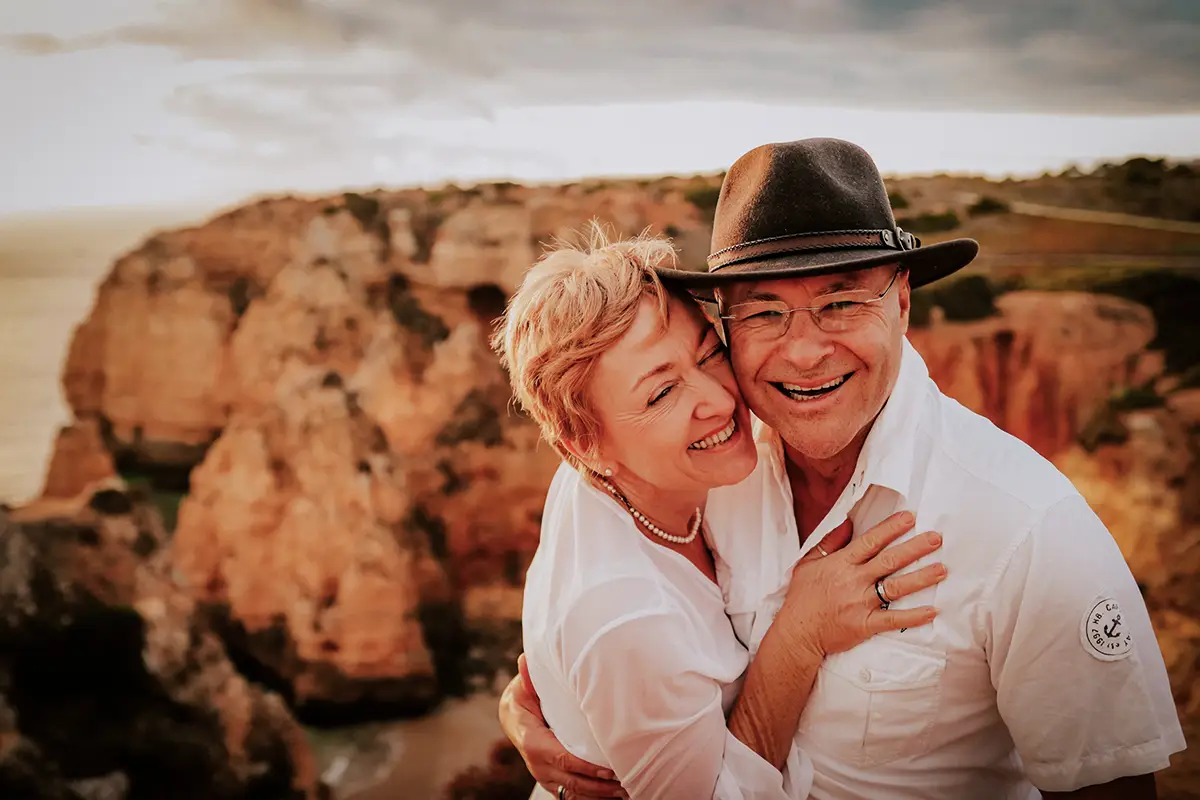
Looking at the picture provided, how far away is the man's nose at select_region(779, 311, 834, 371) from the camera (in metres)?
2.15

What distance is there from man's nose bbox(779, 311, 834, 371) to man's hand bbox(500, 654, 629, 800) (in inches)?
47.1

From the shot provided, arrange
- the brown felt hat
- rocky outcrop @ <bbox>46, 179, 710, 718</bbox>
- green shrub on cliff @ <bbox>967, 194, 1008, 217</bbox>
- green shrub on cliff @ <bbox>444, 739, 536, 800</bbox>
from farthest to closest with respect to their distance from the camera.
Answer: green shrub on cliff @ <bbox>967, 194, 1008, 217</bbox>
rocky outcrop @ <bbox>46, 179, 710, 718</bbox>
green shrub on cliff @ <bbox>444, 739, 536, 800</bbox>
the brown felt hat

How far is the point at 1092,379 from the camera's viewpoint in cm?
924

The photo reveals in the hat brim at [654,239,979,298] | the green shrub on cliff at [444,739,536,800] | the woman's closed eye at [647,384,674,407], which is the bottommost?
the green shrub on cliff at [444,739,536,800]

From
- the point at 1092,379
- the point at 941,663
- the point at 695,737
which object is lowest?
the point at 1092,379

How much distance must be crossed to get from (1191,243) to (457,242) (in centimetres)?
985

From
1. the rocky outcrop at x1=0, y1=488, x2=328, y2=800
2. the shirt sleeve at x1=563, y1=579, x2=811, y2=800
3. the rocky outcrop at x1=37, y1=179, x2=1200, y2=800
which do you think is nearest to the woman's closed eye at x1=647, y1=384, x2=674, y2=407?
the shirt sleeve at x1=563, y1=579, x2=811, y2=800

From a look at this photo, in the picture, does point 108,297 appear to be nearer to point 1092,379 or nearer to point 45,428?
point 45,428

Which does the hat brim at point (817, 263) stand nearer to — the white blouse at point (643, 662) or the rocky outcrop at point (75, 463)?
the white blouse at point (643, 662)

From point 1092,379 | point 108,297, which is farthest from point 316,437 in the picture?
point 1092,379

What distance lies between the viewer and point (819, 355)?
2.15 metres

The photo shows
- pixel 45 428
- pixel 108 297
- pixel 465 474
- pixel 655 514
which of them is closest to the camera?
pixel 655 514

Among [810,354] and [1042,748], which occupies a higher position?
[810,354]

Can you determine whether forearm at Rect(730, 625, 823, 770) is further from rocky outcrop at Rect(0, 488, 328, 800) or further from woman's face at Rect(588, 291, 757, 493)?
rocky outcrop at Rect(0, 488, 328, 800)
